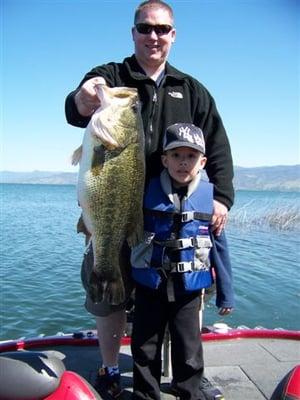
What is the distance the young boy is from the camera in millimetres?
3385

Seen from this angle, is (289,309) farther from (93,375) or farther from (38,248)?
(38,248)

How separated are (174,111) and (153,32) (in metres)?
0.59

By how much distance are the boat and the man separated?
48 cm

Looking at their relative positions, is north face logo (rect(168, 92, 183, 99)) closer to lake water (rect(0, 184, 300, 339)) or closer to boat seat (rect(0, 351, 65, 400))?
boat seat (rect(0, 351, 65, 400))

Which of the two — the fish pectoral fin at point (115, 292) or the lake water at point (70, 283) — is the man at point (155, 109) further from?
the lake water at point (70, 283)

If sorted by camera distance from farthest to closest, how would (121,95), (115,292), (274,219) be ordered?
(274,219)
(115,292)
(121,95)

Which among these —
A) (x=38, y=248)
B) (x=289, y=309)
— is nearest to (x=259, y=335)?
(x=289, y=309)

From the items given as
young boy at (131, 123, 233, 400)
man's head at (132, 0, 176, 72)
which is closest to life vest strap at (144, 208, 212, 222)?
young boy at (131, 123, 233, 400)

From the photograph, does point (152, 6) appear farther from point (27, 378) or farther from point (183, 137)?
point (27, 378)

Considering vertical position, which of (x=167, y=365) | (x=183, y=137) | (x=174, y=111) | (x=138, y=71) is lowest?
(x=167, y=365)

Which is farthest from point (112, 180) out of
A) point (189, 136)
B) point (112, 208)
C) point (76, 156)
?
point (189, 136)

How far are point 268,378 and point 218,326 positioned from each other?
1261mm

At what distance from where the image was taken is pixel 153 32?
3.39 m

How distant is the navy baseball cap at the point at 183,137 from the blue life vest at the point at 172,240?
0.28 meters
